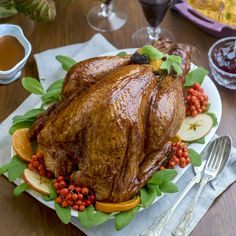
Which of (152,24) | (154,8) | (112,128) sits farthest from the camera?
(152,24)

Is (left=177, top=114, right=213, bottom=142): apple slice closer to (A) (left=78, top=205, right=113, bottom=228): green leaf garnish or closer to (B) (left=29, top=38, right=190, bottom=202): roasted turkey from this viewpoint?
(B) (left=29, top=38, right=190, bottom=202): roasted turkey

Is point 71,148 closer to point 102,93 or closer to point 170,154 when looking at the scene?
point 102,93

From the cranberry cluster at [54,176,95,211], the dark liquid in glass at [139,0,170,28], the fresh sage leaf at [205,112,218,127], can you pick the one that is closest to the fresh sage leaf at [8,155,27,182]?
the cranberry cluster at [54,176,95,211]

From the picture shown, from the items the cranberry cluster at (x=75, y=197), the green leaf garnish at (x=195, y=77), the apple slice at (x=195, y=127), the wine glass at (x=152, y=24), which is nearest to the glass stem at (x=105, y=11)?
the wine glass at (x=152, y=24)

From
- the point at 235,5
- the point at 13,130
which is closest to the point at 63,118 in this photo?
the point at 13,130

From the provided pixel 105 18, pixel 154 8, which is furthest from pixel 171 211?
pixel 105 18

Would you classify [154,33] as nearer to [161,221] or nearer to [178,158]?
[178,158]
